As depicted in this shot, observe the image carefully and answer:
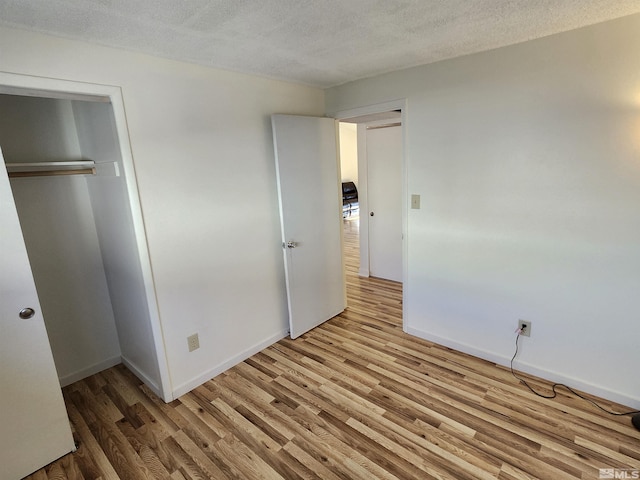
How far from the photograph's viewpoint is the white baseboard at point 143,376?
236cm

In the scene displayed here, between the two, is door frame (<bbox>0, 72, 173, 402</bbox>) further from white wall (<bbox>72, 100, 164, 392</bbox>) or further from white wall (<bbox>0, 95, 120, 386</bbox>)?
white wall (<bbox>0, 95, 120, 386</bbox>)

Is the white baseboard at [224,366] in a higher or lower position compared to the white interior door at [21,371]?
lower

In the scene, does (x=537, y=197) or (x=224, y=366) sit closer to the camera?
(x=537, y=197)

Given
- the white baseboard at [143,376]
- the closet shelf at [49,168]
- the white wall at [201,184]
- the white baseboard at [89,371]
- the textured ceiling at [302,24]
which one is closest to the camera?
the textured ceiling at [302,24]

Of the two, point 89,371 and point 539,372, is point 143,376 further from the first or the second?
point 539,372

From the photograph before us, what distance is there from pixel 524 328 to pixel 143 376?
114 inches

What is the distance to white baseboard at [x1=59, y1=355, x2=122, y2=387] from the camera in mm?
2535

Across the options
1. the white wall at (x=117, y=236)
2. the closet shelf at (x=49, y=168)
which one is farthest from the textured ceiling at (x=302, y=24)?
the closet shelf at (x=49, y=168)

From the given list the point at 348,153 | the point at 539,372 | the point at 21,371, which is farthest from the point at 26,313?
the point at 348,153

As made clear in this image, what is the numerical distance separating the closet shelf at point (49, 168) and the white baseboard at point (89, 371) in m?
1.56

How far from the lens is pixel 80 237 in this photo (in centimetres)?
251

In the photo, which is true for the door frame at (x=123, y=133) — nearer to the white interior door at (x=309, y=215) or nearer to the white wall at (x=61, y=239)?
the white wall at (x=61, y=239)

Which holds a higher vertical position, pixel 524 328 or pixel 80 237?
pixel 80 237
